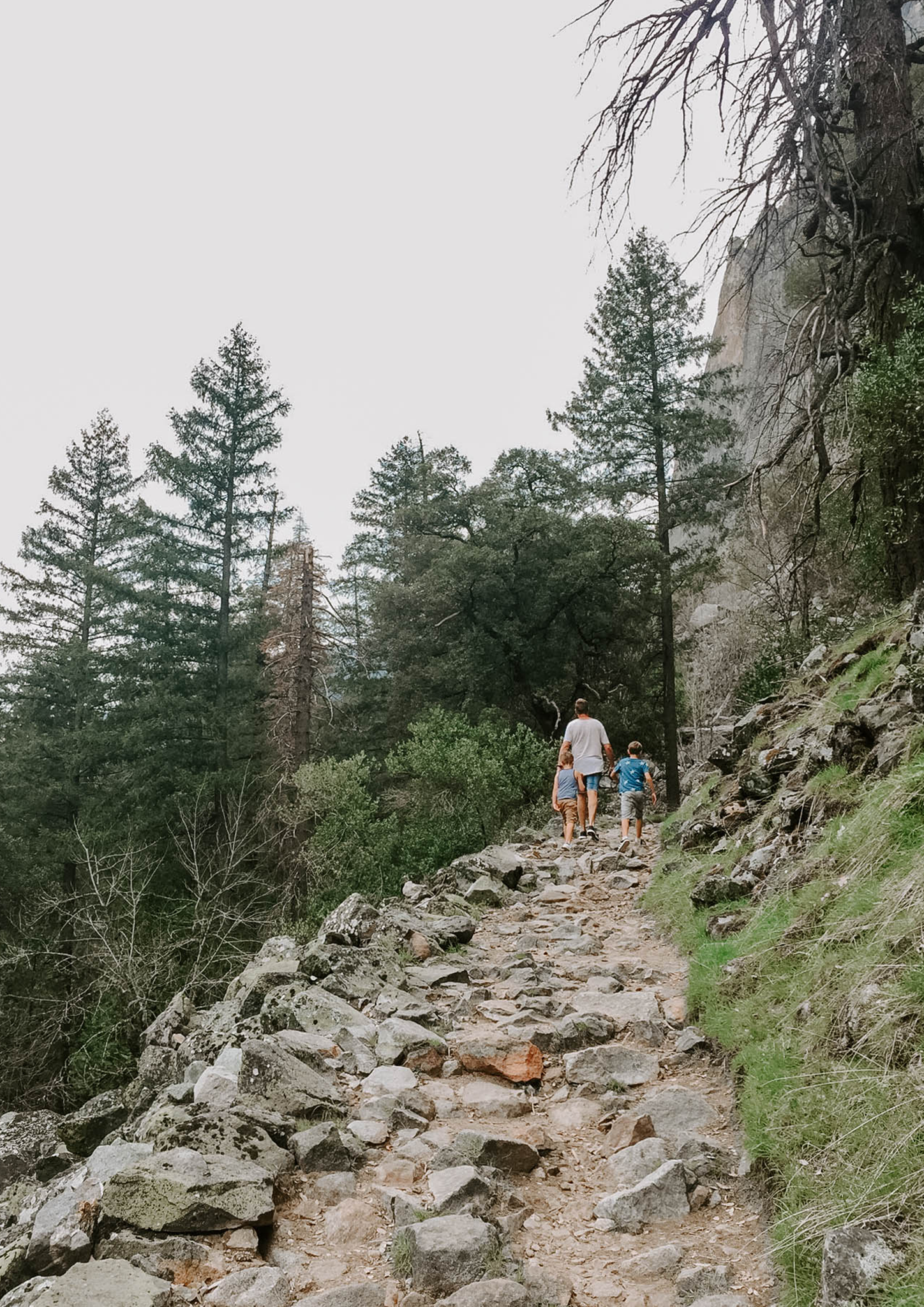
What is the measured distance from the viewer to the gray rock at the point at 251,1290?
2553 mm

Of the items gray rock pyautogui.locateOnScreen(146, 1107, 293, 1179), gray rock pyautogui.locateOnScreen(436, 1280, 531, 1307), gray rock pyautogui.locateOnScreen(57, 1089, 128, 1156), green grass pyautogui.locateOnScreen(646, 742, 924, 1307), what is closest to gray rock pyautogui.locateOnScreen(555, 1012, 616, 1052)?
green grass pyautogui.locateOnScreen(646, 742, 924, 1307)

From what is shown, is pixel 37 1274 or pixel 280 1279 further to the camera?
pixel 37 1274

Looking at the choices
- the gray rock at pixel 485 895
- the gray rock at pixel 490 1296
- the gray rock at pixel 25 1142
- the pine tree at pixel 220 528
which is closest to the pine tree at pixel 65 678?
the pine tree at pixel 220 528

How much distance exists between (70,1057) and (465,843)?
9.53m

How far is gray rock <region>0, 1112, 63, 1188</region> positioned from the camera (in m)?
8.54

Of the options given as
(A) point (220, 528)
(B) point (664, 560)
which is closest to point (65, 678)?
(A) point (220, 528)

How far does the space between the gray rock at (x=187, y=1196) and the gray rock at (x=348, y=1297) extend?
46 cm

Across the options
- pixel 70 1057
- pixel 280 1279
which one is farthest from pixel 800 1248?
pixel 70 1057

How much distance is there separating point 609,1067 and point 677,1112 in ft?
2.18

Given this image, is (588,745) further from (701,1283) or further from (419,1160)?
(701,1283)

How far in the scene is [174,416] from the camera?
29234 mm

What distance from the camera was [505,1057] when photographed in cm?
452

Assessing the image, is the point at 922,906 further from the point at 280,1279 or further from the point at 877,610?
the point at 877,610

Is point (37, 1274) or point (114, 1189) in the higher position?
Result: point (114, 1189)
